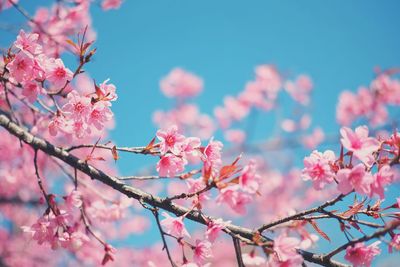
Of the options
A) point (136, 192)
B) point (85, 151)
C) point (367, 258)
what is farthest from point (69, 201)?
point (85, 151)

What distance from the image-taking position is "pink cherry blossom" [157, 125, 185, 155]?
2240 millimetres

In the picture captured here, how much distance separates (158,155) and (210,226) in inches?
21.9

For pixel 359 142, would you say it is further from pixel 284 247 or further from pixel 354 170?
pixel 284 247

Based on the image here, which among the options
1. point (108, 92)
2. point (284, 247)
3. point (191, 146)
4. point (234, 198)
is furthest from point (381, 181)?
point (108, 92)

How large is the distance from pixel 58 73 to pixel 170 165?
1.02 m

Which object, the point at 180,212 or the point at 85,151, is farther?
the point at 85,151

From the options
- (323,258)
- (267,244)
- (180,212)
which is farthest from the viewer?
(180,212)

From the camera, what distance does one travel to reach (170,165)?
2.39 m

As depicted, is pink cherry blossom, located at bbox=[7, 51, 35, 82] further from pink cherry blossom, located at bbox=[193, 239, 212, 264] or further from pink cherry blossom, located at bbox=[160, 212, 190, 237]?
pink cherry blossom, located at bbox=[193, 239, 212, 264]

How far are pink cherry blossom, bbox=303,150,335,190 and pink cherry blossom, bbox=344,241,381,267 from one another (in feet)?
1.31

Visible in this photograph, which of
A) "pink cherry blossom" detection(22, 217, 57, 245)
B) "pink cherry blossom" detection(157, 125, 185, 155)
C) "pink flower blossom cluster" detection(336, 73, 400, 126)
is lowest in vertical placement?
"pink cherry blossom" detection(22, 217, 57, 245)

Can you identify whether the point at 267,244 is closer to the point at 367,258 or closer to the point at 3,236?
the point at 367,258

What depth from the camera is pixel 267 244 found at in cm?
189

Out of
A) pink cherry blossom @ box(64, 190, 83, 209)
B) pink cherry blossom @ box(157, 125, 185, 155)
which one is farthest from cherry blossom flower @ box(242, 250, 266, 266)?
pink cherry blossom @ box(64, 190, 83, 209)
